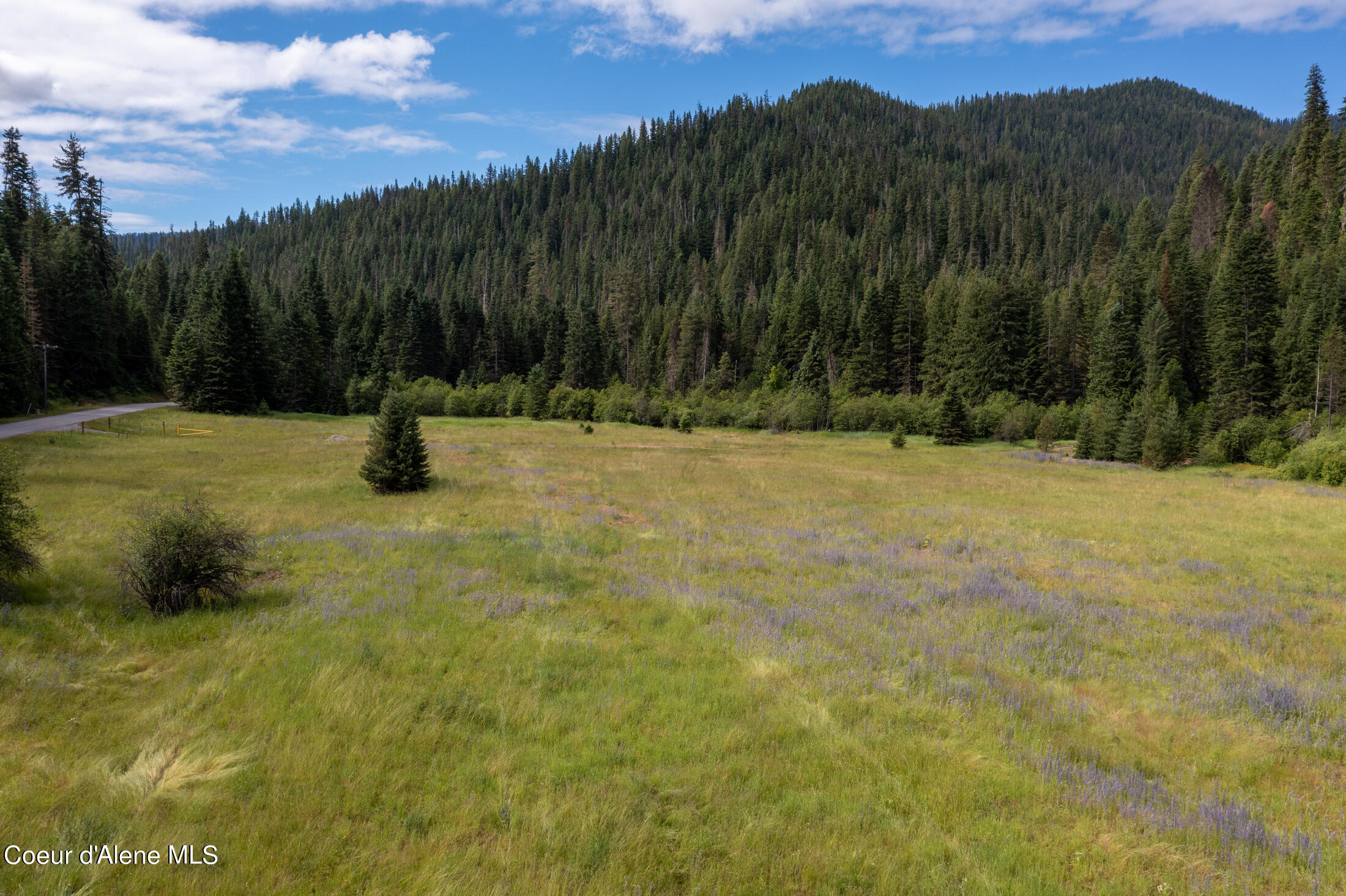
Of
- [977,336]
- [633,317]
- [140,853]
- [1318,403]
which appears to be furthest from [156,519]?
[633,317]

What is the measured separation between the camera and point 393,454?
2459 cm

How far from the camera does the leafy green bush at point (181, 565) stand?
10039 mm

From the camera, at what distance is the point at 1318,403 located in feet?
179

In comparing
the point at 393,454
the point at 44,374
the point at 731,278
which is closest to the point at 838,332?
the point at 731,278

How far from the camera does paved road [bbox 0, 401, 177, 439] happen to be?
35.1 m

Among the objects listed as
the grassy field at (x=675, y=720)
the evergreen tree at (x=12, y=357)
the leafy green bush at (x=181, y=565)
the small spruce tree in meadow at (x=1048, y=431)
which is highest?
the evergreen tree at (x=12, y=357)

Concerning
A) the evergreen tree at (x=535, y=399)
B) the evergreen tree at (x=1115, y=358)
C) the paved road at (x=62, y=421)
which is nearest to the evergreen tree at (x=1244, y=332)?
the evergreen tree at (x=1115, y=358)

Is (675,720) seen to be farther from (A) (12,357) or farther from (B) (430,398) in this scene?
(B) (430,398)

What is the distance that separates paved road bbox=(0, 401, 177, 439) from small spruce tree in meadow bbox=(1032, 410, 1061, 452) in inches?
3149

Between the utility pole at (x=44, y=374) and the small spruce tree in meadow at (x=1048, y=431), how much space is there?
3572 inches

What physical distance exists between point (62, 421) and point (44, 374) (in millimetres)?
18378

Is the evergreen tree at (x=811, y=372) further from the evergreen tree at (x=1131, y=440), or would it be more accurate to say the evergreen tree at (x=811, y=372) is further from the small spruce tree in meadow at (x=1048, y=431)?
the evergreen tree at (x=1131, y=440)

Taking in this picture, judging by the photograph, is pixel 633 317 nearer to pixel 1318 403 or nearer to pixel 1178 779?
pixel 1318 403

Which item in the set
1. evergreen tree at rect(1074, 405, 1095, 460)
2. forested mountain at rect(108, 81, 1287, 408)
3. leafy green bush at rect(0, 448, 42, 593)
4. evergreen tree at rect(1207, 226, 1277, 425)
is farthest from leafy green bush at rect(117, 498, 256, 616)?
evergreen tree at rect(1207, 226, 1277, 425)
